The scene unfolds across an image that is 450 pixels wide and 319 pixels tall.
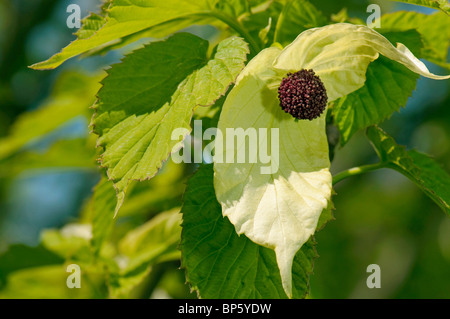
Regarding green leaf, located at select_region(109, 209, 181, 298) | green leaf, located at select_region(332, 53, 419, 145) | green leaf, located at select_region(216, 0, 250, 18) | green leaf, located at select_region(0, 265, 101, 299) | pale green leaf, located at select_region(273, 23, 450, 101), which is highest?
green leaf, located at select_region(216, 0, 250, 18)

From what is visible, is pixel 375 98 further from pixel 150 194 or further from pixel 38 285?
pixel 38 285

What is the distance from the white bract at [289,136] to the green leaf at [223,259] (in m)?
0.11

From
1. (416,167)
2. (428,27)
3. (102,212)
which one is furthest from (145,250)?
(428,27)

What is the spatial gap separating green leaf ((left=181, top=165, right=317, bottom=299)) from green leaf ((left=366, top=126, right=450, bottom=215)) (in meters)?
0.24

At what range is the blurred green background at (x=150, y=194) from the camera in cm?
157

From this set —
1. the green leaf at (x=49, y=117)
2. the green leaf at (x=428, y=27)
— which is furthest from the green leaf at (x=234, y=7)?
the green leaf at (x=49, y=117)

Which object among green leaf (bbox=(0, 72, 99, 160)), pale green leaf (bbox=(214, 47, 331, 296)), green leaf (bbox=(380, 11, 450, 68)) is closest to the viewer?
pale green leaf (bbox=(214, 47, 331, 296))

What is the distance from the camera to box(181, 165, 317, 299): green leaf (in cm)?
84

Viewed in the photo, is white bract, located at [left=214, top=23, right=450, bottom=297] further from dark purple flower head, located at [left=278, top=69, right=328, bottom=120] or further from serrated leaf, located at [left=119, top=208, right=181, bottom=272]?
serrated leaf, located at [left=119, top=208, right=181, bottom=272]

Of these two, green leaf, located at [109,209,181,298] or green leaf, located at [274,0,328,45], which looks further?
green leaf, located at [109,209,181,298]

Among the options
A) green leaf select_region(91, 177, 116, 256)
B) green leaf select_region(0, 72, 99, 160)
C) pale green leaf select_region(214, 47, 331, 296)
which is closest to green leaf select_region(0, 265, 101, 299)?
green leaf select_region(91, 177, 116, 256)

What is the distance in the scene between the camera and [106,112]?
2.76 feet

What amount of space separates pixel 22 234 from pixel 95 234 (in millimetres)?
2531
